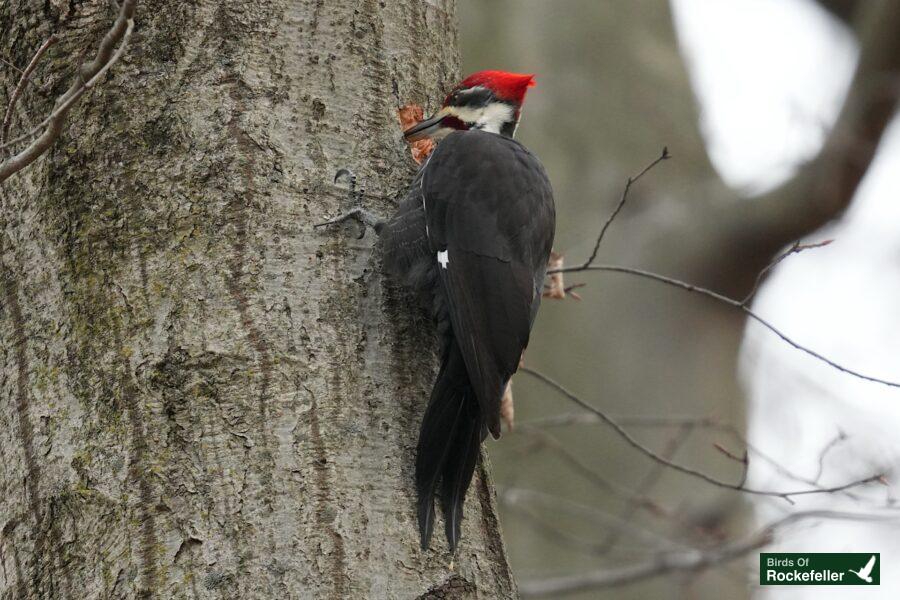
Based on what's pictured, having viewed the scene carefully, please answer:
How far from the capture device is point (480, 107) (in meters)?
2.84

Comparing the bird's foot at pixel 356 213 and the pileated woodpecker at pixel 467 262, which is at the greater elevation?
the bird's foot at pixel 356 213

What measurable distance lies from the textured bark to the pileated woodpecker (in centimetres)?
6

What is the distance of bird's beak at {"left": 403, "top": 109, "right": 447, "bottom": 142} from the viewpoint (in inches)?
89.6

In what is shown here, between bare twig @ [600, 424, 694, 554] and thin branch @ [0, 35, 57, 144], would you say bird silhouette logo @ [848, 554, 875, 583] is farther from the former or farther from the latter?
thin branch @ [0, 35, 57, 144]

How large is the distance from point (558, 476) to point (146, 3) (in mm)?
2999

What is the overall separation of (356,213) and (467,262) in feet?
1.42

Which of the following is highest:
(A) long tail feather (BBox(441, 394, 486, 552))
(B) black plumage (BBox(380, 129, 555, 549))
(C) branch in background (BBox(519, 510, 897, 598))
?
(B) black plumage (BBox(380, 129, 555, 549))

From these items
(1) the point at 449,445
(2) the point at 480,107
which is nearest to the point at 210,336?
(1) the point at 449,445

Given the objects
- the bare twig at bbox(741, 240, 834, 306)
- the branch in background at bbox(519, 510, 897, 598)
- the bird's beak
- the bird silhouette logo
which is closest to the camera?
the bird's beak

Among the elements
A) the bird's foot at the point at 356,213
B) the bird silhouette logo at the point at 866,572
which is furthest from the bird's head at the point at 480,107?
the bird silhouette logo at the point at 866,572

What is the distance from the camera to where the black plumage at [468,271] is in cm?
193

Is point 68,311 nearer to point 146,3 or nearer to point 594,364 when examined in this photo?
point 146,3

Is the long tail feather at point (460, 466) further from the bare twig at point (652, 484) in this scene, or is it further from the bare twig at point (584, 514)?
the bare twig at point (584, 514)

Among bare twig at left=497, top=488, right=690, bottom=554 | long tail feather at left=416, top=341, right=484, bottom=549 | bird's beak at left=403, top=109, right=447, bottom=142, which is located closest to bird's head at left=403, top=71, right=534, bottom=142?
bird's beak at left=403, top=109, right=447, bottom=142
